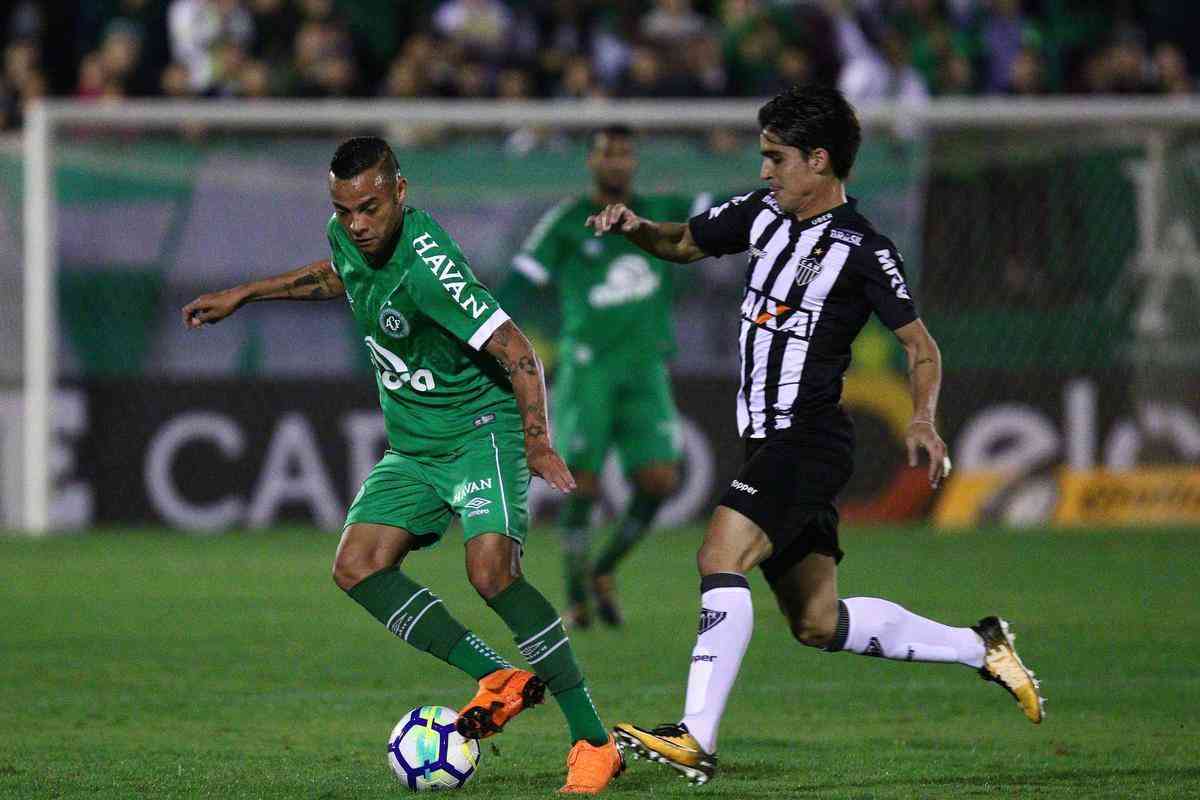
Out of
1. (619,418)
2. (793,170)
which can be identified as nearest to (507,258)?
(619,418)

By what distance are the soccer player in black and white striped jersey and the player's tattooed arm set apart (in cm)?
59

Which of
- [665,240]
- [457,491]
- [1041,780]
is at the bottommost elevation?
[1041,780]

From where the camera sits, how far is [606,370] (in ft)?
31.6

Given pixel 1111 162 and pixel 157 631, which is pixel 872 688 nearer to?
pixel 157 631

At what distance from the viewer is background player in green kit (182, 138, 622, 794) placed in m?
5.45

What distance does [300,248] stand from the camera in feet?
46.2

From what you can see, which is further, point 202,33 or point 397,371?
point 202,33

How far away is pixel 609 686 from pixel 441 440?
1946 millimetres

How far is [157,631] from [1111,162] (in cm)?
863

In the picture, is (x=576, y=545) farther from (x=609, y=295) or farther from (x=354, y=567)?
(x=354, y=567)

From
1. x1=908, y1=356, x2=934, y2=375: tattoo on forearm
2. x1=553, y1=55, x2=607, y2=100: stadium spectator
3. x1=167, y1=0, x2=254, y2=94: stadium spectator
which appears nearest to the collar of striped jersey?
x1=908, y1=356, x2=934, y2=375: tattoo on forearm

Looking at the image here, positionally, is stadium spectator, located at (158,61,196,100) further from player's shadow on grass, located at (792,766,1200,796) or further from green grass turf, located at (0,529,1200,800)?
player's shadow on grass, located at (792,766,1200,796)

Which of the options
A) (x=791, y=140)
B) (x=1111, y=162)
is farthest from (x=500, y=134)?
(x=791, y=140)

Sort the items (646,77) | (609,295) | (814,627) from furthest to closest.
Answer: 1. (646,77)
2. (609,295)
3. (814,627)
